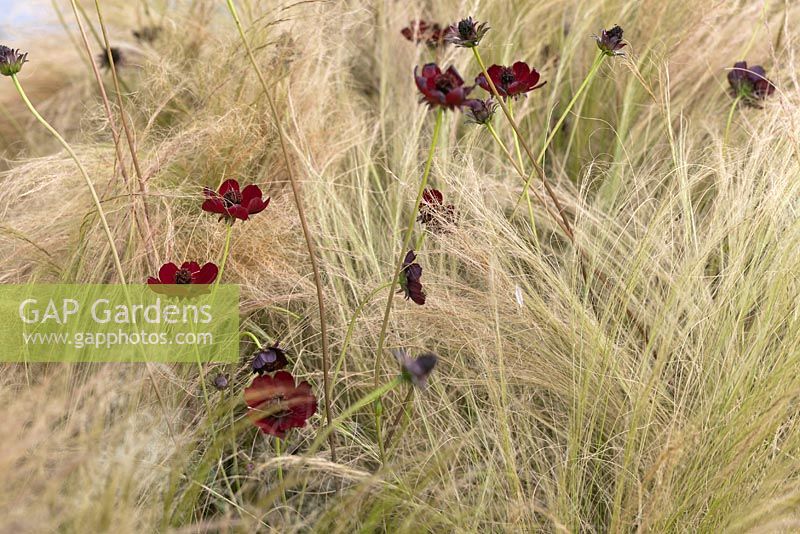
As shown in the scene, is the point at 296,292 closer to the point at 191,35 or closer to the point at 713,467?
the point at 713,467

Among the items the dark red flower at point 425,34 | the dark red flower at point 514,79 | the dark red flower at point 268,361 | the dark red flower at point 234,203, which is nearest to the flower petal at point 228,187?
the dark red flower at point 234,203

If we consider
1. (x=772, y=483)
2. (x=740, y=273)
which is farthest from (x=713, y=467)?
(x=740, y=273)

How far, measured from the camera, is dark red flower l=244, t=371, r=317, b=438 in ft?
3.14

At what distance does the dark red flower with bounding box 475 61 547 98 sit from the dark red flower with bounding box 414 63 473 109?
313 millimetres

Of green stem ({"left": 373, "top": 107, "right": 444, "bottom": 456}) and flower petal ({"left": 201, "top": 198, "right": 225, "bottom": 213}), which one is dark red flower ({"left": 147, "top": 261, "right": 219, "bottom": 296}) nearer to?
flower petal ({"left": 201, "top": 198, "right": 225, "bottom": 213})

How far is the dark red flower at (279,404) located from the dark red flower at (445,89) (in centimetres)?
38

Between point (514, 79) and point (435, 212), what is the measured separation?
243mm

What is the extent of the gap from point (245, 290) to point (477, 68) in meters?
0.87

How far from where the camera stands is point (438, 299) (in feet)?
3.98

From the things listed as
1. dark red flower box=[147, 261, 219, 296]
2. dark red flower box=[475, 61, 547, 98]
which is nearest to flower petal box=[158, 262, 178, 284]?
dark red flower box=[147, 261, 219, 296]

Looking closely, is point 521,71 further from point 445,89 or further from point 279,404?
point 279,404

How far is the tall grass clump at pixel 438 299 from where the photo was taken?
982mm

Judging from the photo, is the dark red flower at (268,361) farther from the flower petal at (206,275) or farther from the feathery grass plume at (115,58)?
the feathery grass plume at (115,58)

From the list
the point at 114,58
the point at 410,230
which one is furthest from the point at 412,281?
the point at 114,58
